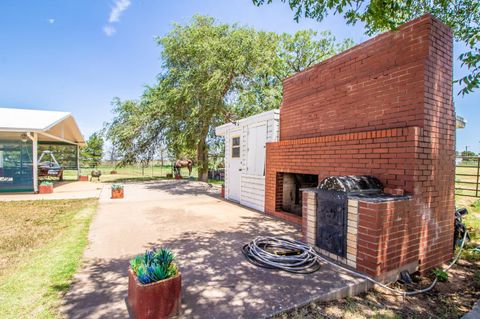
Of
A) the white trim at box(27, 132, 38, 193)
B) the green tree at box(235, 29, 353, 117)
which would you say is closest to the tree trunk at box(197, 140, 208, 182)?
the green tree at box(235, 29, 353, 117)

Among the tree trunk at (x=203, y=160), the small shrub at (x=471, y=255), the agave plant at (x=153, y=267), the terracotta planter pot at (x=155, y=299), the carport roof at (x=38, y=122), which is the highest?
the carport roof at (x=38, y=122)

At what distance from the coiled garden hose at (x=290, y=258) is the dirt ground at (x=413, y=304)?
0.10 metres

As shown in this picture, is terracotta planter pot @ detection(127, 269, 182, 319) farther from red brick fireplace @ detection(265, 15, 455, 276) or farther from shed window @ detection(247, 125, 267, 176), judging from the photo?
shed window @ detection(247, 125, 267, 176)

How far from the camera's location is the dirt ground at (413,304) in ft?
7.16

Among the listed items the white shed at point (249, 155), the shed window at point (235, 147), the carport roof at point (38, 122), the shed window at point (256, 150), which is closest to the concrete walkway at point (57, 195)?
the carport roof at point (38, 122)

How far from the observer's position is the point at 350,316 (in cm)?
215

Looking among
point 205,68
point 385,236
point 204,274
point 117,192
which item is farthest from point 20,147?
point 385,236

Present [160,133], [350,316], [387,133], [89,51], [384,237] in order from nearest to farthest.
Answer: [350,316], [384,237], [387,133], [89,51], [160,133]

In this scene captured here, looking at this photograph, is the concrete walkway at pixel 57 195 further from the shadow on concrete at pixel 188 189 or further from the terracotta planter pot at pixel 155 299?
the terracotta planter pot at pixel 155 299

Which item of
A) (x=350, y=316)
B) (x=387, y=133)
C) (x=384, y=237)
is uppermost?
(x=387, y=133)

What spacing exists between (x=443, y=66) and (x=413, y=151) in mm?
1476

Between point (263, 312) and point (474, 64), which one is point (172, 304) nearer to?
point (263, 312)

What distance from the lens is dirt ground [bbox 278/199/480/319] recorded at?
7.16ft

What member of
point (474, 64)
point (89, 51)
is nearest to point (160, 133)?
point (89, 51)
